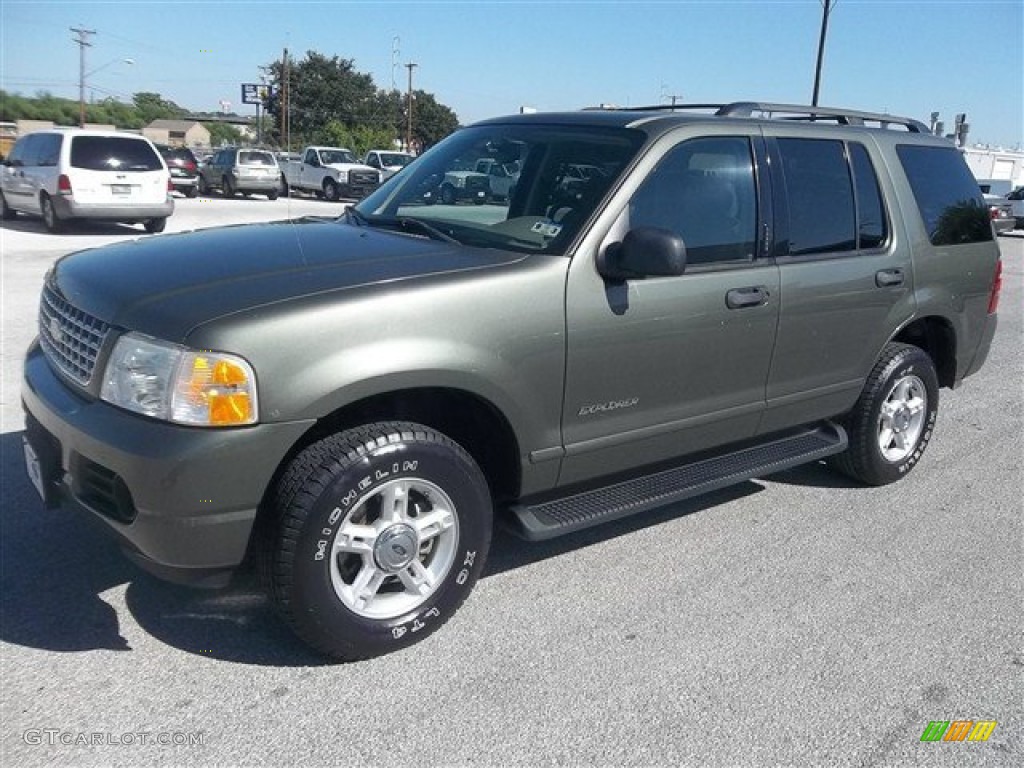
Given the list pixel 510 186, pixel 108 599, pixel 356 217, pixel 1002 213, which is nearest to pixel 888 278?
pixel 510 186

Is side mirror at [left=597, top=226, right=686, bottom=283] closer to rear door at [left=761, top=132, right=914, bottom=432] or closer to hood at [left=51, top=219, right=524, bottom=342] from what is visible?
hood at [left=51, top=219, right=524, bottom=342]

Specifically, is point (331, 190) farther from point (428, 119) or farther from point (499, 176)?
point (428, 119)

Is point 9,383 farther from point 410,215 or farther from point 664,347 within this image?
point 664,347

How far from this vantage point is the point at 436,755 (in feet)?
8.68

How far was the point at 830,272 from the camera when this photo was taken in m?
4.27

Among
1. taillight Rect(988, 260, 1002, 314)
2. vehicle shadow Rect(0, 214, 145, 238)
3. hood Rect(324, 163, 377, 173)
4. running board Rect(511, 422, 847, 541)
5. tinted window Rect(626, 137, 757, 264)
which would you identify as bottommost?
running board Rect(511, 422, 847, 541)

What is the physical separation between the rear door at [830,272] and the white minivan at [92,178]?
44.5 ft

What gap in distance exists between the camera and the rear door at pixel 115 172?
14938mm

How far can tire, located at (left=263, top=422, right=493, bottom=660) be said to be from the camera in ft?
9.34

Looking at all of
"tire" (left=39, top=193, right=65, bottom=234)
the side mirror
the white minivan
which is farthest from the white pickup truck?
the side mirror

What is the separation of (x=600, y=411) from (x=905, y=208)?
2.36m

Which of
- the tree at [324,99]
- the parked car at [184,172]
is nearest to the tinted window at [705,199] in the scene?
the parked car at [184,172]

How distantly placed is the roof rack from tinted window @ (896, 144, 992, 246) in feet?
0.85

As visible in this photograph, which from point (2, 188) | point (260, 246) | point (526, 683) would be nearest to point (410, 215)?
point (260, 246)
